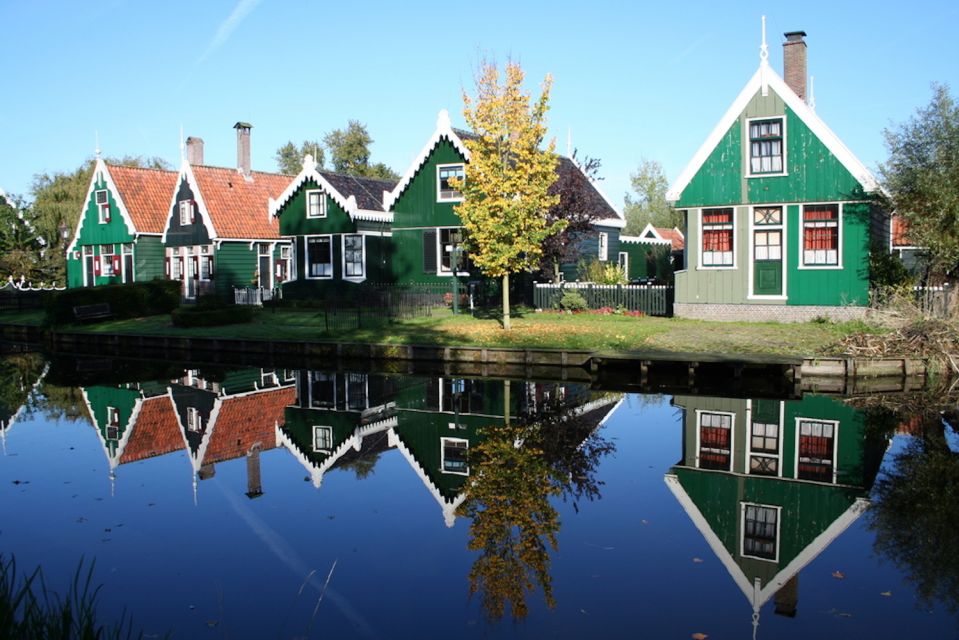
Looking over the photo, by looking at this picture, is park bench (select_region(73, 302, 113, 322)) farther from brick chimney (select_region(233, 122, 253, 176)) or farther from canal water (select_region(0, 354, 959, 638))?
canal water (select_region(0, 354, 959, 638))

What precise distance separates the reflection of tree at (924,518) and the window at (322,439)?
818cm

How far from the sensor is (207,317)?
29.5 m

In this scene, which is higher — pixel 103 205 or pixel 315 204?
pixel 103 205

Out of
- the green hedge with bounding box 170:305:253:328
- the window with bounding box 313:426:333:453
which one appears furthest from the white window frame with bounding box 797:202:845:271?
the green hedge with bounding box 170:305:253:328

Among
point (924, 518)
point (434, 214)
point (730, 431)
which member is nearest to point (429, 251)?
point (434, 214)

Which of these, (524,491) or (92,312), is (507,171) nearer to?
(524,491)

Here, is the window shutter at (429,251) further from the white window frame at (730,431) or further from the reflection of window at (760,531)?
the reflection of window at (760,531)

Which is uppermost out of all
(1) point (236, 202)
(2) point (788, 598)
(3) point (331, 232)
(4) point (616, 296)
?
(1) point (236, 202)

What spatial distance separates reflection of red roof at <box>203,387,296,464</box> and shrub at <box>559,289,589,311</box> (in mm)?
11426

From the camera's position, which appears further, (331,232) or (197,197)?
(197,197)

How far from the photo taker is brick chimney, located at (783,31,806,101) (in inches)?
1005

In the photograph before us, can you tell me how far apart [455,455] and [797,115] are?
16.5 m

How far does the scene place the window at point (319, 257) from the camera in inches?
1342

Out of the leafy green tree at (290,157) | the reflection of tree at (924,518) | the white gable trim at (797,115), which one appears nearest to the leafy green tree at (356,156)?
the leafy green tree at (290,157)
